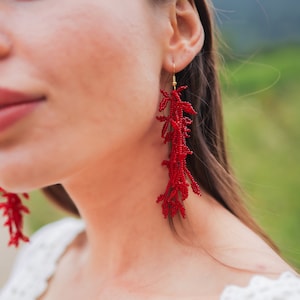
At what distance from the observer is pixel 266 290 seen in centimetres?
84

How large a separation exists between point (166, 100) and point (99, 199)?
20 cm

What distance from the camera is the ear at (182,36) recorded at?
93 centimetres

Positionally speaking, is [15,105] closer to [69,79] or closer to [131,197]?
[69,79]

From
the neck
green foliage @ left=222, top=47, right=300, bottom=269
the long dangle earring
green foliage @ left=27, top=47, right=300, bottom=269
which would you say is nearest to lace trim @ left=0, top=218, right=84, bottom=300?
the neck

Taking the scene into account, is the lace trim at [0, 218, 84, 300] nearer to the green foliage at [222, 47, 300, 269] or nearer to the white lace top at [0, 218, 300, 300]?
the white lace top at [0, 218, 300, 300]

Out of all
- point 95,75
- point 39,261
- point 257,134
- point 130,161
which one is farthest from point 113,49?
point 257,134

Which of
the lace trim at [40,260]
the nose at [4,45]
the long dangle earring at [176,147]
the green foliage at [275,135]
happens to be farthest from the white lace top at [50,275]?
the green foliage at [275,135]

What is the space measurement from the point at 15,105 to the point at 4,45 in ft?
0.25

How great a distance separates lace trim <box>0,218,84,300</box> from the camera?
1.14 m

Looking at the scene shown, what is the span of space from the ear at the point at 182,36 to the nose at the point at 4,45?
9.5 inches

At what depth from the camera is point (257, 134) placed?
2055 mm

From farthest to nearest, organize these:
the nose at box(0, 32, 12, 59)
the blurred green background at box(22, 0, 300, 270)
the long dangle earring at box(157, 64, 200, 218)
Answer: the blurred green background at box(22, 0, 300, 270) → the long dangle earring at box(157, 64, 200, 218) → the nose at box(0, 32, 12, 59)

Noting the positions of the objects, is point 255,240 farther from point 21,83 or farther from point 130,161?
point 21,83

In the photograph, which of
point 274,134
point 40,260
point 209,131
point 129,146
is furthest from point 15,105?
point 274,134
